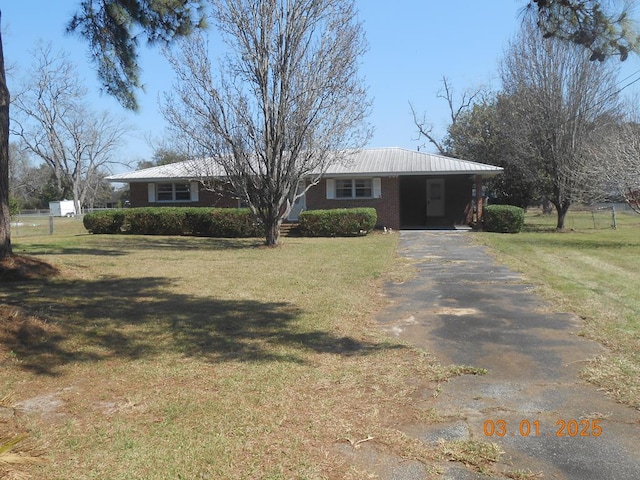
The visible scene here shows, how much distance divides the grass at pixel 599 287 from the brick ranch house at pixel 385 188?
5523 mm

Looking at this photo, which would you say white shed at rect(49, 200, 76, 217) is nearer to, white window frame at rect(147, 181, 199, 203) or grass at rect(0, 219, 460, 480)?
white window frame at rect(147, 181, 199, 203)

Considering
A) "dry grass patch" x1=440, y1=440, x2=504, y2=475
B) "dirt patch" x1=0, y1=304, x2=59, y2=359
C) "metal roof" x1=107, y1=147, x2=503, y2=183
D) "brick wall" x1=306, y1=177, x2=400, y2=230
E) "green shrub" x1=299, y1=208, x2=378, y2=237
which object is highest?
"metal roof" x1=107, y1=147, x2=503, y2=183

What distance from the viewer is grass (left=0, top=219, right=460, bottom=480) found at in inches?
131

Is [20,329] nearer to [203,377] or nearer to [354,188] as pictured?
[203,377]

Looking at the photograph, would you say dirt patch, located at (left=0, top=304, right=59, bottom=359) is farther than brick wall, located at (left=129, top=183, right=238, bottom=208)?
No

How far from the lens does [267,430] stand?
12.1 feet

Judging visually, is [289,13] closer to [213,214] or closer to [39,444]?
[213,214]

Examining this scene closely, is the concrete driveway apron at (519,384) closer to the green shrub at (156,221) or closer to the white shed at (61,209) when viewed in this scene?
the green shrub at (156,221)

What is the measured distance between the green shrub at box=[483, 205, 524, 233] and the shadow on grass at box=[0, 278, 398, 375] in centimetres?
1700

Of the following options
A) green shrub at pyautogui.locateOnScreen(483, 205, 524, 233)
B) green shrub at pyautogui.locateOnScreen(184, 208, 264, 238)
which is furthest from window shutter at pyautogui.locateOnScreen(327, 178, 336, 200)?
green shrub at pyautogui.locateOnScreen(483, 205, 524, 233)

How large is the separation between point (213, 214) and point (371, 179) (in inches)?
289

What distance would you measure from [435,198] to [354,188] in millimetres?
5126

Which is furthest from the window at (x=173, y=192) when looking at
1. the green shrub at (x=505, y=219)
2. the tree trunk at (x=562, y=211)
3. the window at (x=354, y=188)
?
the tree trunk at (x=562, y=211)

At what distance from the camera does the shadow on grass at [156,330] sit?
5398 mm
